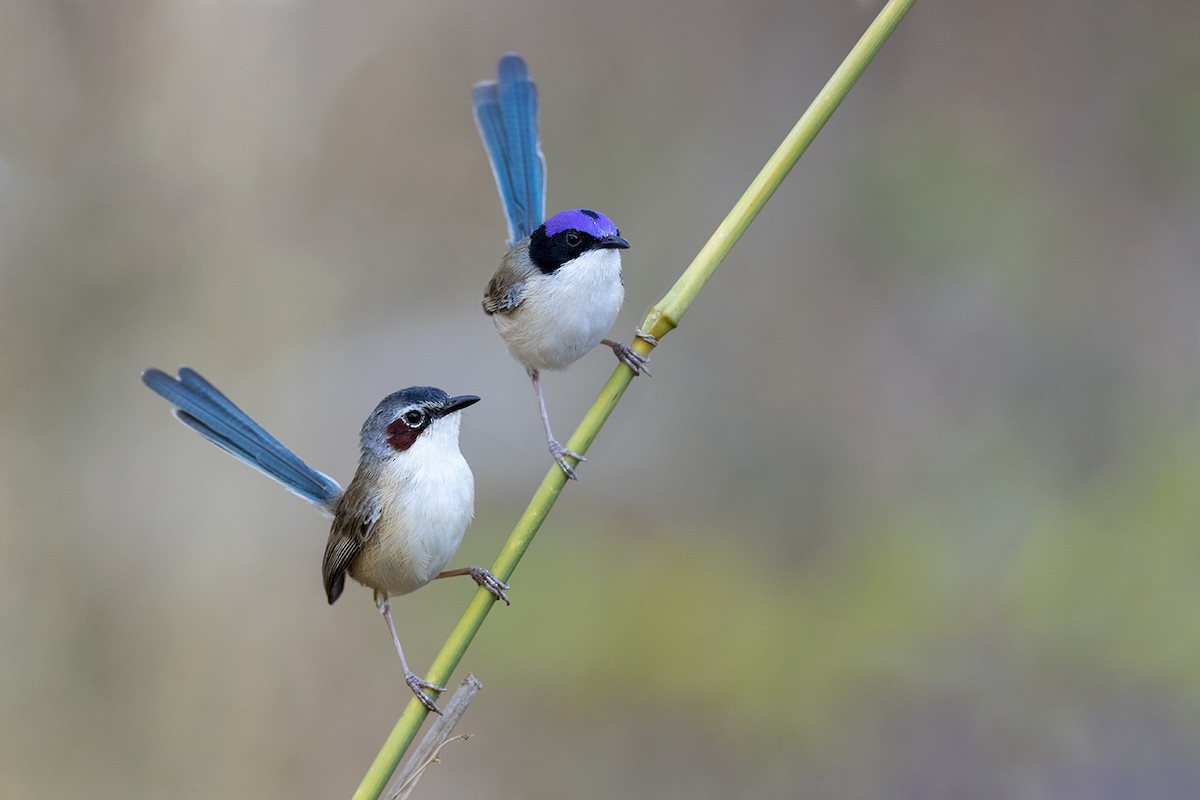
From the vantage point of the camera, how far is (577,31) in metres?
4.28

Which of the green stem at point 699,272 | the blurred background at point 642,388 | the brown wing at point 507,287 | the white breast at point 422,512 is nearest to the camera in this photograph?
the green stem at point 699,272

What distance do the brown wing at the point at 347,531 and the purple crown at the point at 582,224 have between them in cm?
58

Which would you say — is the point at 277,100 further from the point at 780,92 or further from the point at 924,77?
the point at 924,77

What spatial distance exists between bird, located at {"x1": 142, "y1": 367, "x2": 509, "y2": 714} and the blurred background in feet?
5.49

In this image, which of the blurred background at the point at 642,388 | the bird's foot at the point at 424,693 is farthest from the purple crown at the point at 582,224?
the blurred background at the point at 642,388

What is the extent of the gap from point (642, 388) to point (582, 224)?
245 cm

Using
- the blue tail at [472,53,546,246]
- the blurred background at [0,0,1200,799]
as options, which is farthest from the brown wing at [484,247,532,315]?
the blurred background at [0,0,1200,799]

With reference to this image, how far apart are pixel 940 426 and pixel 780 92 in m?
1.55

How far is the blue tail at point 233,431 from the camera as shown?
136 centimetres

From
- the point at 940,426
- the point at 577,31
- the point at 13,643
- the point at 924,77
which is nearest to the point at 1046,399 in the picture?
the point at 940,426

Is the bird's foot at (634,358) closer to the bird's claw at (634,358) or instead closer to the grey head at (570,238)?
the bird's claw at (634,358)

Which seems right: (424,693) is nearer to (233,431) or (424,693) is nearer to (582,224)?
(233,431)

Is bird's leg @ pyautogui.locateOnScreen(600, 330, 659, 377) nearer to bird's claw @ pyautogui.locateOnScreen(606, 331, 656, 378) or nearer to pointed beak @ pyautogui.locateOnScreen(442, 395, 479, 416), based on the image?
bird's claw @ pyautogui.locateOnScreen(606, 331, 656, 378)

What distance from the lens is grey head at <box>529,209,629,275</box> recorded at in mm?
1562
